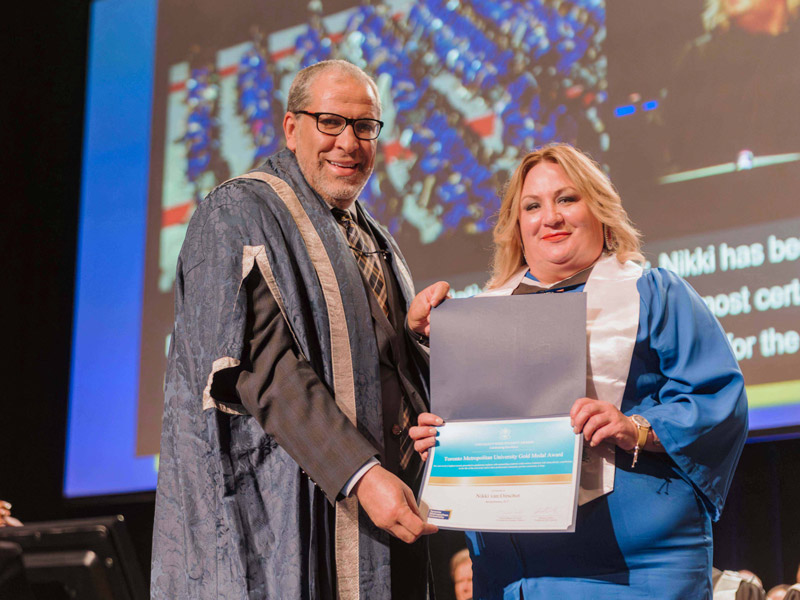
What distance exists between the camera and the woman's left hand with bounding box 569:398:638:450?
64.2 inches

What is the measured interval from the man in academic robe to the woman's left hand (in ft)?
1.17

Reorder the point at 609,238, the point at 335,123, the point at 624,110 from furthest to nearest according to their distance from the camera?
1. the point at 624,110
2. the point at 335,123
3. the point at 609,238

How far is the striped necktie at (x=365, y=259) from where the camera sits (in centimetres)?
222

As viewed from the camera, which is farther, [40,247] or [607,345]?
[40,247]

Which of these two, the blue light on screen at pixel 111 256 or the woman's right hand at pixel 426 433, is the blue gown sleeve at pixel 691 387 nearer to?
the woman's right hand at pixel 426 433

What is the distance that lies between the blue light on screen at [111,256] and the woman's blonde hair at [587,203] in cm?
265

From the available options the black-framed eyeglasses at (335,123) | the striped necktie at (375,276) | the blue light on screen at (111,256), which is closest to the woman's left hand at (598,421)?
the striped necktie at (375,276)

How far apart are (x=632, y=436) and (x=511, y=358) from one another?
289mm

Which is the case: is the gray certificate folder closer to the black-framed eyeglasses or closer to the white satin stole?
the white satin stole

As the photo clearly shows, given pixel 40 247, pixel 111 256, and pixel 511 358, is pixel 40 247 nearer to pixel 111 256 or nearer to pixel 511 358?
pixel 111 256

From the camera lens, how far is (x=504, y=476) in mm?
1657

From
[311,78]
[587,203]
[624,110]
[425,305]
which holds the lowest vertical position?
[425,305]

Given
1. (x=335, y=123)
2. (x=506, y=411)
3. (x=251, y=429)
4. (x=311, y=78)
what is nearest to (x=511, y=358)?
(x=506, y=411)

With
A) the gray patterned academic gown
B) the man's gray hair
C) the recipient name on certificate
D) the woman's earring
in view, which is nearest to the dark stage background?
the gray patterned academic gown
